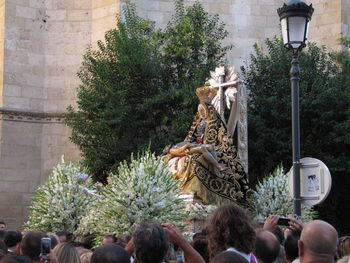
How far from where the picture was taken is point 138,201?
369 inches

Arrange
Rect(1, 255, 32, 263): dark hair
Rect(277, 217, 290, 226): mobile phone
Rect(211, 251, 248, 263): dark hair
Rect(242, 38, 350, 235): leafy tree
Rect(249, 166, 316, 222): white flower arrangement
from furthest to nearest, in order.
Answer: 1. Rect(242, 38, 350, 235): leafy tree
2. Rect(249, 166, 316, 222): white flower arrangement
3. Rect(277, 217, 290, 226): mobile phone
4. Rect(1, 255, 32, 263): dark hair
5. Rect(211, 251, 248, 263): dark hair

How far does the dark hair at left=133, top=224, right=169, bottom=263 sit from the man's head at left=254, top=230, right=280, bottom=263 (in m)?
1.13

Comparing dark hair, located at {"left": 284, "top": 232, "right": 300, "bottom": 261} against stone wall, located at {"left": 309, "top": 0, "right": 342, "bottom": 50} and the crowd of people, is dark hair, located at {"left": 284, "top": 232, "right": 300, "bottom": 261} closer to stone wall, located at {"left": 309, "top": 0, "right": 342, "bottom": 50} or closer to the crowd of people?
the crowd of people

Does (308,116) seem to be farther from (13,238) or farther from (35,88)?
(13,238)

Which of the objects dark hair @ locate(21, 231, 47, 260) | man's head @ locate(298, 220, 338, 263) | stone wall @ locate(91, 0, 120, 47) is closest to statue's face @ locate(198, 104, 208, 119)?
stone wall @ locate(91, 0, 120, 47)

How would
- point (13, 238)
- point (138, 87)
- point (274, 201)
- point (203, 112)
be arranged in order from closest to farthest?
point (13, 238)
point (274, 201)
point (203, 112)
point (138, 87)

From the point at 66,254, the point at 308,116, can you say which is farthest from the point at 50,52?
the point at 66,254

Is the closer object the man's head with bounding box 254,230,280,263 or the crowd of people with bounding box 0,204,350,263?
the crowd of people with bounding box 0,204,350,263

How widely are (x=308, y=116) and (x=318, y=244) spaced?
1439 cm

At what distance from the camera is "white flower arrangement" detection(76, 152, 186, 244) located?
9.34 m

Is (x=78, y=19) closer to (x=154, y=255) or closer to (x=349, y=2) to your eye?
(x=349, y=2)

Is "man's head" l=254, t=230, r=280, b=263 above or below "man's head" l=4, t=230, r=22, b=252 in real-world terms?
above

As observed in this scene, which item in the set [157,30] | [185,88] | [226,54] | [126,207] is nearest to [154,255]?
[126,207]

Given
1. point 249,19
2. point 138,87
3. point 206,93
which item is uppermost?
point 249,19
